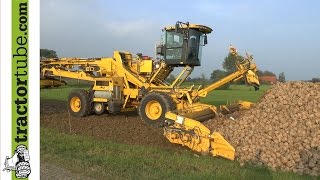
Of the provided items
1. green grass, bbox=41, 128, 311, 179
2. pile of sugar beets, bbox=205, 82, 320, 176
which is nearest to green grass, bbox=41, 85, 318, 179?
green grass, bbox=41, 128, 311, 179

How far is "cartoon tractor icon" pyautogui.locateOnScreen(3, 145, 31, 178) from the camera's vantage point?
2637 millimetres

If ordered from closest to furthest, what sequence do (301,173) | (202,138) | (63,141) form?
(301,173) < (202,138) < (63,141)

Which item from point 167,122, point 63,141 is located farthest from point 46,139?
point 167,122

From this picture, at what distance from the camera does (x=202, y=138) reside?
31.6 ft

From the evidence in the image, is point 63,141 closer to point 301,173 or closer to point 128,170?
point 128,170

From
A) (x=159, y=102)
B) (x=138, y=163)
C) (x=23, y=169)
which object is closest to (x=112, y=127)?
(x=159, y=102)

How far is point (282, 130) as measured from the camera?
9352 mm

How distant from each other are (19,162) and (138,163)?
5537 mm

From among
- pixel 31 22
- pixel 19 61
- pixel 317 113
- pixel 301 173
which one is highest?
pixel 31 22

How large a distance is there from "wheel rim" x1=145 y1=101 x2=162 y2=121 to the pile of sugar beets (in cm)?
301

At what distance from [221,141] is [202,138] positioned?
0.51 m

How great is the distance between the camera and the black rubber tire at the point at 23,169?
2.66m

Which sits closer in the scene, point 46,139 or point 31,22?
point 31,22

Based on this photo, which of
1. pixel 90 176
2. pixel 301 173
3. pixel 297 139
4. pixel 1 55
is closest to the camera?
pixel 1 55
